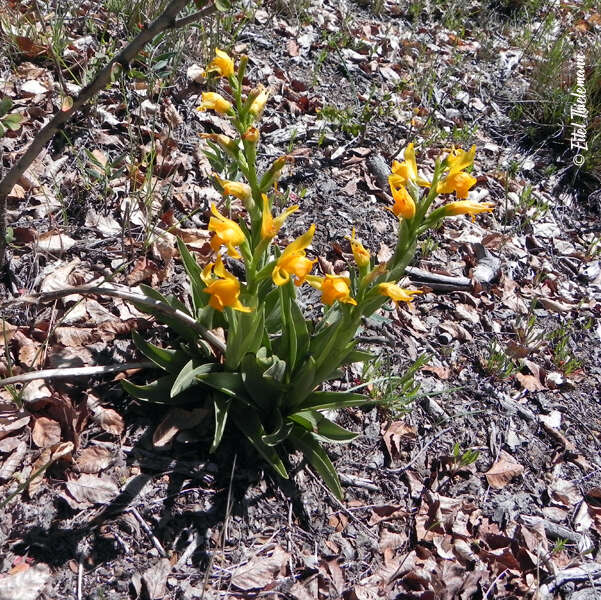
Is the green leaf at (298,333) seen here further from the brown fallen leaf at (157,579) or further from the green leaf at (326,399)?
the brown fallen leaf at (157,579)

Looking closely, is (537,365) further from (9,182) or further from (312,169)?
(9,182)

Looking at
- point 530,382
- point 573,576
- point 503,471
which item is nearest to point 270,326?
point 503,471

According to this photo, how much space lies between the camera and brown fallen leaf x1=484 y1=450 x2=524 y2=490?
2.46 m

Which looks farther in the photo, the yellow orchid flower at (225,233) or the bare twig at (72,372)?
the bare twig at (72,372)

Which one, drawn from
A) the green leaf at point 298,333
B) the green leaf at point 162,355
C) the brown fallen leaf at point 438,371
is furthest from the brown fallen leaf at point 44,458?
the brown fallen leaf at point 438,371

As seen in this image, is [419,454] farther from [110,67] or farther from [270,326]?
[110,67]

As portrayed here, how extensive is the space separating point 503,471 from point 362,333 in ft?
2.98

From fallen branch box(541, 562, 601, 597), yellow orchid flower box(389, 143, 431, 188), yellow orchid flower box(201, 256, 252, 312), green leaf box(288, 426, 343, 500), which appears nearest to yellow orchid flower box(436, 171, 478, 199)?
yellow orchid flower box(389, 143, 431, 188)

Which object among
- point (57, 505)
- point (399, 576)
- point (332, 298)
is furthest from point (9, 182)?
point (399, 576)

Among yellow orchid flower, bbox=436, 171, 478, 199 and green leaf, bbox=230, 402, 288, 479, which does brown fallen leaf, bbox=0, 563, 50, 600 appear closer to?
green leaf, bbox=230, 402, 288, 479

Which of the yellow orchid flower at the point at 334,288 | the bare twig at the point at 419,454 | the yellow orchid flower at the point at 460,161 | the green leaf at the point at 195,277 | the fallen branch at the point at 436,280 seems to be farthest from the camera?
the fallen branch at the point at 436,280

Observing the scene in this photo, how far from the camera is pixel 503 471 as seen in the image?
2.49 meters

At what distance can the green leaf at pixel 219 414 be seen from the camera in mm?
1904

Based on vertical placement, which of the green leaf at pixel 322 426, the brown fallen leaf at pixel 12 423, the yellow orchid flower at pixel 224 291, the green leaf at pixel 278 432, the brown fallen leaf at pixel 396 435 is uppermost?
the yellow orchid flower at pixel 224 291
